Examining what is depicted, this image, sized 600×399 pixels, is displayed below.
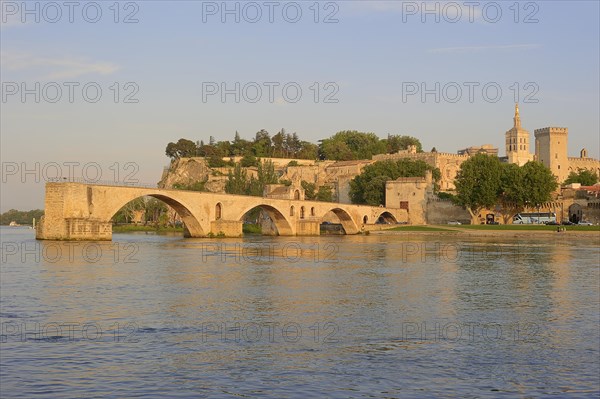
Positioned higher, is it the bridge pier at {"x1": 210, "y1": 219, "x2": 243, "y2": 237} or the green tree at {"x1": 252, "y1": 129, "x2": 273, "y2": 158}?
the green tree at {"x1": 252, "y1": 129, "x2": 273, "y2": 158}

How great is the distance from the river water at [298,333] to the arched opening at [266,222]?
4549cm

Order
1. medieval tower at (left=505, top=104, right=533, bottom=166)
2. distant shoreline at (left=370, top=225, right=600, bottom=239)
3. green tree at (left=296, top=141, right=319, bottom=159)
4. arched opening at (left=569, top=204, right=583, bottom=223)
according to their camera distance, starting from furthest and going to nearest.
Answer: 1. medieval tower at (left=505, top=104, right=533, bottom=166)
2. green tree at (left=296, top=141, right=319, bottom=159)
3. arched opening at (left=569, top=204, right=583, bottom=223)
4. distant shoreline at (left=370, top=225, right=600, bottom=239)

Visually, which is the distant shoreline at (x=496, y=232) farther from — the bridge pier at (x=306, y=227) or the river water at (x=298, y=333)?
the river water at (x=298, y=333)

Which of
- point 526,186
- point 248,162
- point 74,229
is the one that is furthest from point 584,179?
point 74,229

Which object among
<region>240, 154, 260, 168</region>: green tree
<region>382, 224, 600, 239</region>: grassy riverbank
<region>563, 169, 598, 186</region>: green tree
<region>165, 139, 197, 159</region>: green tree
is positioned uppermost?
<region>165, 139, 197, 159</region>: green tree

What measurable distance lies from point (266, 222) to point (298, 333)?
70369 mm

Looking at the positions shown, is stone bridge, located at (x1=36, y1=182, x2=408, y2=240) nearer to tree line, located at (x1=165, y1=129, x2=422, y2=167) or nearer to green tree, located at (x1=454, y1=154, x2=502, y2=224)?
green tree, located at (x1=454, y1=154, x2=502, y2=224)

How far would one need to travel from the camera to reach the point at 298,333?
1661 cm

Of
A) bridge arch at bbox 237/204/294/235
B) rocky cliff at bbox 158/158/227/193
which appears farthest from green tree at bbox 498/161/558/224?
rocky cliff at bbox 158/158/227/193

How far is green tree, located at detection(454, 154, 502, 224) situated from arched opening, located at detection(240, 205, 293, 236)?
22.8 metres

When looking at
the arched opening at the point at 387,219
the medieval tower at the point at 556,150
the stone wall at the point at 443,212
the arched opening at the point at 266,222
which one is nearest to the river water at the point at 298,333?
the arched opening at the point at 266,222

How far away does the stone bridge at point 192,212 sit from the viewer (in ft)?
174

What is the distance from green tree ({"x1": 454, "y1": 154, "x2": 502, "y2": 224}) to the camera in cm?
8788

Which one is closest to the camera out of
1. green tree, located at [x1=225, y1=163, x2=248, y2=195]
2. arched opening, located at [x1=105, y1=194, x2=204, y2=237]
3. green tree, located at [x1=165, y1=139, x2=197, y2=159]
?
green tree, located at [x1=225, y1=163, x2=248, y2=195]
